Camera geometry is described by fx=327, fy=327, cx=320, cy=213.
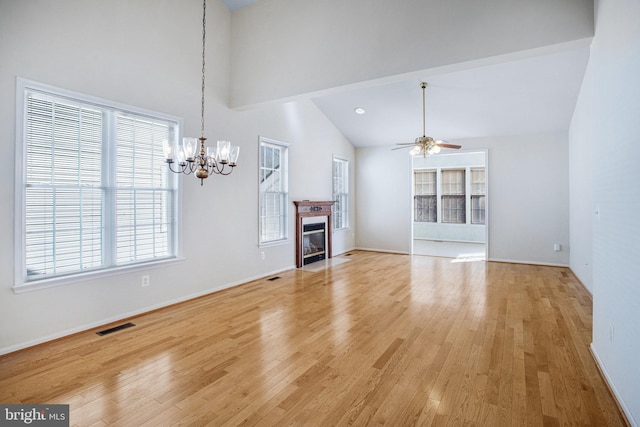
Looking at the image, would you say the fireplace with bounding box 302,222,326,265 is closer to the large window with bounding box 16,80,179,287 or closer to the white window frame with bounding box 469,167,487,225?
the large window with bounding box 16,80,179,287

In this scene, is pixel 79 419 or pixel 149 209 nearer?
pixel 79 419

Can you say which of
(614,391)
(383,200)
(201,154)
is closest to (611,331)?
(614,391)

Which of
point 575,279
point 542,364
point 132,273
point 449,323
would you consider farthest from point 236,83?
point 575,279

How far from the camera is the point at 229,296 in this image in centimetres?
460

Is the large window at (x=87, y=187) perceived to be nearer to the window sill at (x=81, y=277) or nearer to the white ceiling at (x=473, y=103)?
the window sill at (x=81, y=277)

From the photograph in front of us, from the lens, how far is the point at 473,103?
598 cm

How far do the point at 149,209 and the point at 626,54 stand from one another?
4.54 metres

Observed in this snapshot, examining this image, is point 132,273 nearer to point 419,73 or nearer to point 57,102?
point 57,102

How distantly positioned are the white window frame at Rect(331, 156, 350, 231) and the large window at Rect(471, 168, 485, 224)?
462 cm

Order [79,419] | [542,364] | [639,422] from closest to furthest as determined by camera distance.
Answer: [639,422], [79,419], [542,364]

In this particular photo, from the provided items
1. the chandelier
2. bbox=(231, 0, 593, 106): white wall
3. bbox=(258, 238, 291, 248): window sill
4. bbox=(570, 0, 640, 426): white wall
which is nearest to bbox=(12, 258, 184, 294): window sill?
the chandelier

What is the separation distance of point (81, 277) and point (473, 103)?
645 centimetres

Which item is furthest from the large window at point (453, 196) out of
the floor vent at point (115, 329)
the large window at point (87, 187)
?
the floor vent at point (115, 329)

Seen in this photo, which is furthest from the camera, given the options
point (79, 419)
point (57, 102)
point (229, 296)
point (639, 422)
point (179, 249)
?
point (229, 296)
